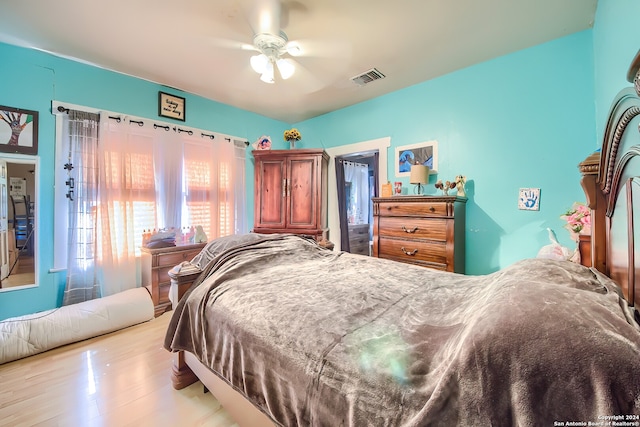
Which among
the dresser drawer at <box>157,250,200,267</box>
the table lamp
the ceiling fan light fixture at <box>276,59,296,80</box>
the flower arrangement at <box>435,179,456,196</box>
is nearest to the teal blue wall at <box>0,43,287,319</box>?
the dresser drawer at <box>157,250,200,267</box>

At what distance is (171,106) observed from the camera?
312 cm

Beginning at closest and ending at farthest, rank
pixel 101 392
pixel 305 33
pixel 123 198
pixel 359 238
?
pixel 101 392
pixel 305 33
pixel 123 198
pixel 359 238

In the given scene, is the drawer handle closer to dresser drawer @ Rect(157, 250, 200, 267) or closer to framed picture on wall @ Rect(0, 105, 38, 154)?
dresser drawer @ Rect(157, 250, 200, 267)

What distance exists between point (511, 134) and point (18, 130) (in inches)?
183

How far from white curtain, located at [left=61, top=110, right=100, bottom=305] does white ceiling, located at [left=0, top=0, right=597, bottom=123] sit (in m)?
0.72

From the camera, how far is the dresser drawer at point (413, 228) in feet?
7.63

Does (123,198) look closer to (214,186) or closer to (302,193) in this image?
(214,186)

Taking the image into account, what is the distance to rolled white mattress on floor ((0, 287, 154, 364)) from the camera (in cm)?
192

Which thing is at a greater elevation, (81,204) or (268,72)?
(268,72)

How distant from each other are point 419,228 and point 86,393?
2.79m

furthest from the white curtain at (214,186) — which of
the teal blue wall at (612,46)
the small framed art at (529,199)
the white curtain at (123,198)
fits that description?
the teal blue wall at (612,46)

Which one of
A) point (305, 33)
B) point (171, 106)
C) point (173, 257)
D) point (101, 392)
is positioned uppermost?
point (305, 33)

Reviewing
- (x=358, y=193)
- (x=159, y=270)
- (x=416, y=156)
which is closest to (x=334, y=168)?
(x=358, y=193)

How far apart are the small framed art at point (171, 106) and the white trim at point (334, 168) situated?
6.72 feet
